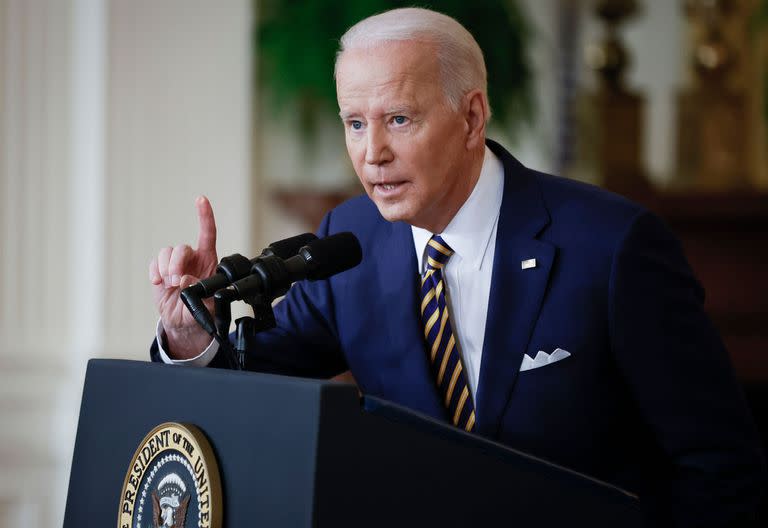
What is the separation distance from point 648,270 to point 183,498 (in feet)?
2.60

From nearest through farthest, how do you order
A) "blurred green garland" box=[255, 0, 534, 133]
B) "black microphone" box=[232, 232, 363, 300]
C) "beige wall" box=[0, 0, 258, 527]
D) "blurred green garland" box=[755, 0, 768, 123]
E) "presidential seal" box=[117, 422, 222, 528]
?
"presidential seal" box=[117, 422, 222, 528] → "black microphone" box=[232, 232, 363, 300] → "beige wall" box=[0, 0, 258, 527] → "blurred green garland" box=[255, 0, 534, 133] → "blurred green garland" box=[755, 0, 768, 123]

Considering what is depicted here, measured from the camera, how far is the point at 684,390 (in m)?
1.60

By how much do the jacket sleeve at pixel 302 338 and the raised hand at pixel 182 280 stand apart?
188 millimetres

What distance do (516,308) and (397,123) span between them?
0.34m

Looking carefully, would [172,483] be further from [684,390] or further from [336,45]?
[336,45]

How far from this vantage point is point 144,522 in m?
1.27

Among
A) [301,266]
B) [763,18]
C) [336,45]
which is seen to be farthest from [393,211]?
[763,18]

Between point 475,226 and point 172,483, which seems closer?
point 172,483

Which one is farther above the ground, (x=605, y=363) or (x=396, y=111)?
(x=396, y=111)

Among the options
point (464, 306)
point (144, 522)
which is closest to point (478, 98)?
point (464, 306)

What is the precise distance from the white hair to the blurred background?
5.80 ft

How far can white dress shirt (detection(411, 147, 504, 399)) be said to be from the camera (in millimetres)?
1722

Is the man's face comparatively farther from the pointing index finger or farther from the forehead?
the pointing index finger

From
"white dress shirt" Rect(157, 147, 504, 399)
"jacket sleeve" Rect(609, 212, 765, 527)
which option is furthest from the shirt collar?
"jacket sleeve" Rect(609, 212, 765, 527)
